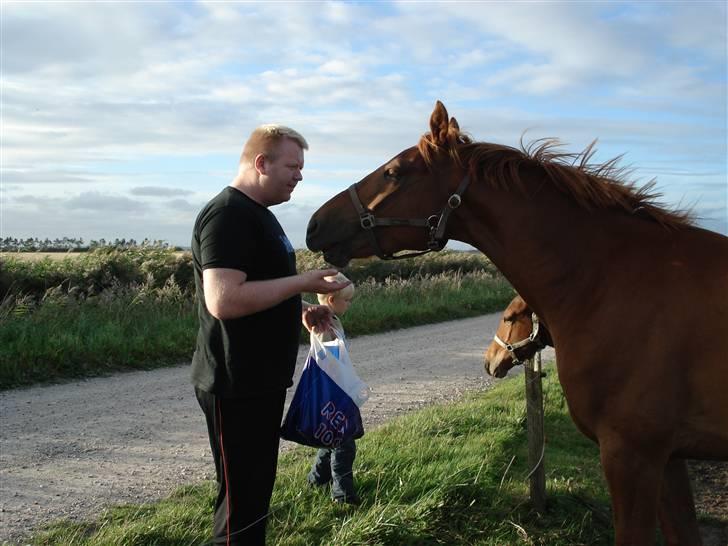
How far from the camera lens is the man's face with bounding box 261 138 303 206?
3.02 metres

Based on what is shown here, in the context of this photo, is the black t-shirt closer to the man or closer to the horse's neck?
the man

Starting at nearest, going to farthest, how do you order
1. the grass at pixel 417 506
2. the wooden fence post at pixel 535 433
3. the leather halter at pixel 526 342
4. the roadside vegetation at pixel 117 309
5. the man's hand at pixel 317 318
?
the man's hand at pixel 317 318
the grass at pixel 417 506
the leather halter at pixel 526 342
the wooden fence post at pixel 535 433
the roadside vegetation at pixel 117 309

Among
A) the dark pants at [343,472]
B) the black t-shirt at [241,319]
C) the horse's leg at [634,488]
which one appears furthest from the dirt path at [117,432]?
the horse's leg at [634,488]

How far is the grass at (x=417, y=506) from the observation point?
4.04 meters

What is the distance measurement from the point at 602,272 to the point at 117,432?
4963mm

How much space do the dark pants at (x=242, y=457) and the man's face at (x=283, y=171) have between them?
0.90 m

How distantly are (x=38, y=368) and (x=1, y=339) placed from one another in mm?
676

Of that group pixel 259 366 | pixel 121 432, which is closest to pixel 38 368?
pixel 121 432

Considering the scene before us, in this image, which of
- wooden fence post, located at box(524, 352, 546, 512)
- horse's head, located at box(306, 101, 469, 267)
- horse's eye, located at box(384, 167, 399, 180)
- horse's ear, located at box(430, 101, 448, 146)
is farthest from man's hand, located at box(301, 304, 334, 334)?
wooden fence post, located at box(524, 352, 546, 512)

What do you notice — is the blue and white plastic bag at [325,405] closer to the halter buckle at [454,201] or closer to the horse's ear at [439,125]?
the halter buckle at [454,201]

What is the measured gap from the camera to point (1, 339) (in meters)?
8.59

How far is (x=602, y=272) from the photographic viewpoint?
3.29m

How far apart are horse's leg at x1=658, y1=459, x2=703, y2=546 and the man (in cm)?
191

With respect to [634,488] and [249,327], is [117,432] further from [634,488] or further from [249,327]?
[634,488]
